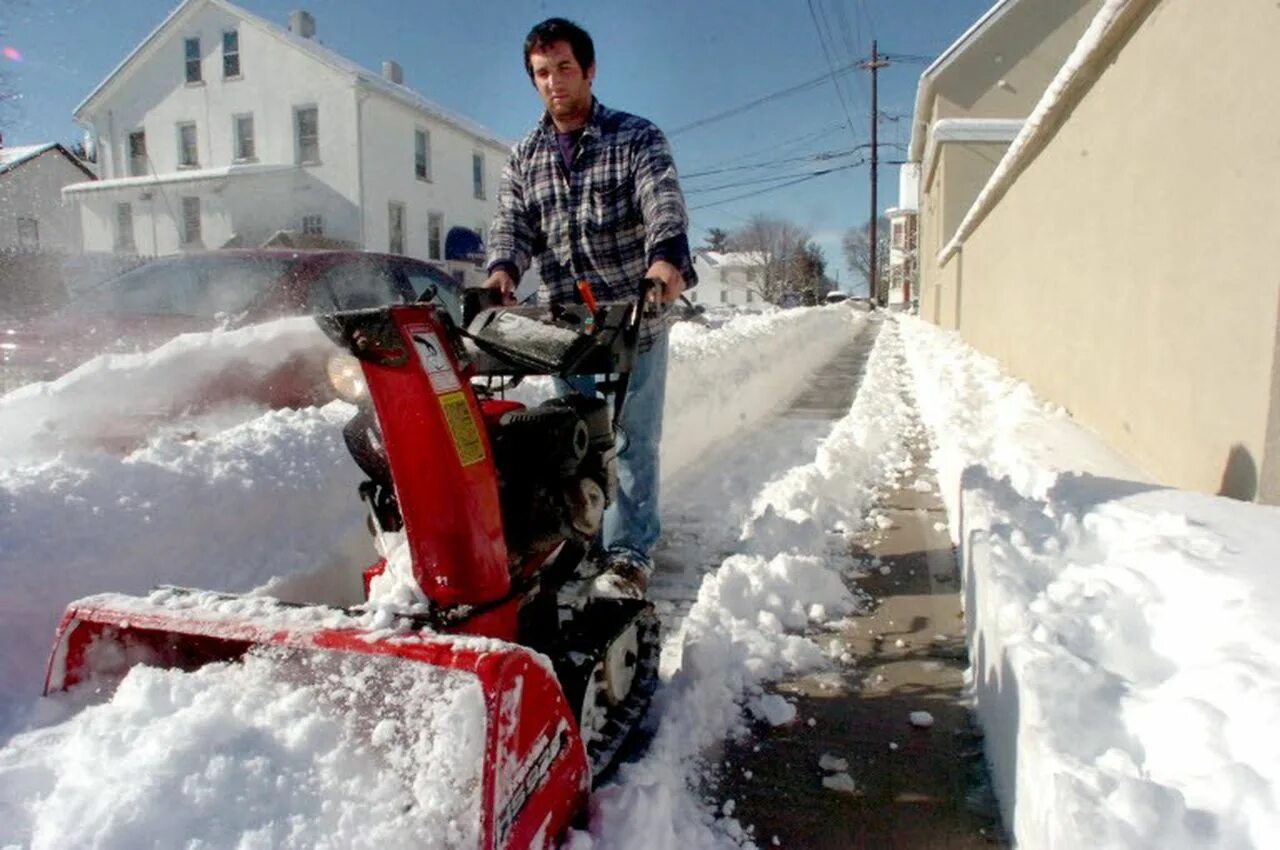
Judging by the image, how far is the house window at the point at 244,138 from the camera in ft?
85.6

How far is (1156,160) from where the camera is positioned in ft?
11.0

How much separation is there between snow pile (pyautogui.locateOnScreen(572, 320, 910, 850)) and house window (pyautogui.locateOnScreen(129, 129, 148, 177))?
98.3ft

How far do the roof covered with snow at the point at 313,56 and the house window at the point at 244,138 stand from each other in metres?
2.77

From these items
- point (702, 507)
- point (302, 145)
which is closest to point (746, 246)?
point (302, 145)

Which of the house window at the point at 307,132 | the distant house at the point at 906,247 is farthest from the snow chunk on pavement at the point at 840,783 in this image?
the distant house at the point at 906,247

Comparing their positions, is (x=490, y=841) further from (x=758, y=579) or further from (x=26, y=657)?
(x=758, y=579)

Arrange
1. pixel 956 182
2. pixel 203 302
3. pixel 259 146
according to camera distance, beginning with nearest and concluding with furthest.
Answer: pixel 203 302 < pixel 956 182 < pixel 259 146

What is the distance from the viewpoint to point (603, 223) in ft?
9.71

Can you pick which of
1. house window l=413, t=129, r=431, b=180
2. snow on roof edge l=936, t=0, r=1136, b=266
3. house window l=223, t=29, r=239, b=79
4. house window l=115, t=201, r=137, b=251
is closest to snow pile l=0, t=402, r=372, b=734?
snow on roof edge l=936, t=0, r=1136, b=266

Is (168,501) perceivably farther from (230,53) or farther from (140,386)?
(230,53)

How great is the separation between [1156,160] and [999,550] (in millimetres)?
1983

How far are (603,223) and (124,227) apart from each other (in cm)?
2906

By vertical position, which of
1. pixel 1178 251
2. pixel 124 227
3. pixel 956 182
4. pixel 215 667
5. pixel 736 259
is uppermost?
pixel 736 259

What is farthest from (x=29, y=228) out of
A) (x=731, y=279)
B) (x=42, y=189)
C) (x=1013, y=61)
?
(x=731, y=279)
